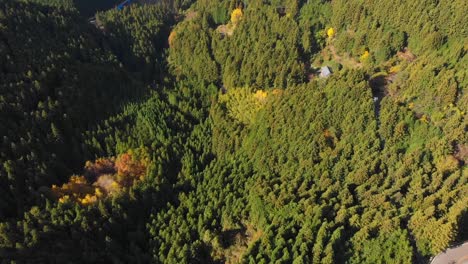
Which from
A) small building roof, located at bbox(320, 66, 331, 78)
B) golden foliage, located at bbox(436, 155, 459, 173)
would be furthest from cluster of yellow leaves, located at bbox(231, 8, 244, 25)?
golden foliage, located at bbox(436, 155, 459, 173)

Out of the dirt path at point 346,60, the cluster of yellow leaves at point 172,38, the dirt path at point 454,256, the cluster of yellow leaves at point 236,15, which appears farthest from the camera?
the cluster of yellow leaves at point 236,15

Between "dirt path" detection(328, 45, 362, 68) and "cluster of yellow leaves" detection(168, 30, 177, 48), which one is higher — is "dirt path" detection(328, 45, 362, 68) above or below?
below

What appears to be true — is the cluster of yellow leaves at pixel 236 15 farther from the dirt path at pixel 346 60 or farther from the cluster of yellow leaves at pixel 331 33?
the dirt path at pixel 346 60

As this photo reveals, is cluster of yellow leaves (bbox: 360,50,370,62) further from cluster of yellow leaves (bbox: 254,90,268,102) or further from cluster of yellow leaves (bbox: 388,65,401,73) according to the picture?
cluster of yellow leaves (bbox: 254,90,268,102)

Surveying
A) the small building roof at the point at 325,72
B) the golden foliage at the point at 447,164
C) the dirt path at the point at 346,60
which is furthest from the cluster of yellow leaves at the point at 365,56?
the golden foliage at the point at 447,164

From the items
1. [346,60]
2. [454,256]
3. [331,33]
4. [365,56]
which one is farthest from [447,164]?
[331,33]

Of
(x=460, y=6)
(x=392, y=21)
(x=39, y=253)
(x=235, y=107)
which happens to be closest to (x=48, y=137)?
(x=39, y=253)

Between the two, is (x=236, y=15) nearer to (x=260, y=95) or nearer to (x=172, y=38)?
(x=172, y=38)
